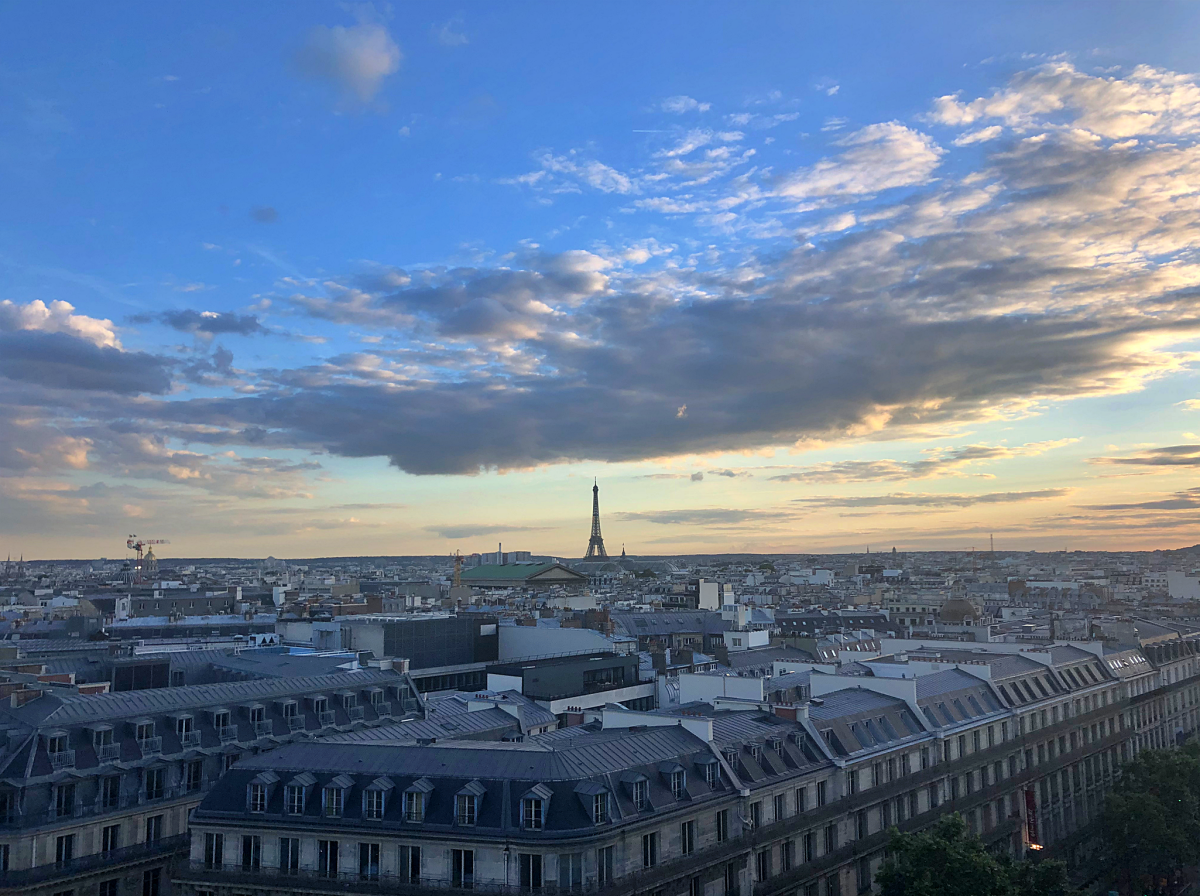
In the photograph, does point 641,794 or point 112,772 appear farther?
point 112,772

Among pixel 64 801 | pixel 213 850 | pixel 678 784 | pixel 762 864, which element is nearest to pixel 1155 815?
pixel 762 864

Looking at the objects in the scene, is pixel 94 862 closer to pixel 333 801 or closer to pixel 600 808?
pixel 333 801

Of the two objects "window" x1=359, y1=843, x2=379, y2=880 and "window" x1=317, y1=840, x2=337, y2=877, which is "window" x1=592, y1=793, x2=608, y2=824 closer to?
"window" x1=359, y1=843, x2=379, y2=880

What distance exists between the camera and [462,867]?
3831cm

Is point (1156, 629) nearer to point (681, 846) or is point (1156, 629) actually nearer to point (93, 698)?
point (681, 846)

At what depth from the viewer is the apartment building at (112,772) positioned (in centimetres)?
4384

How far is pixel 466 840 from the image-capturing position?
125ft

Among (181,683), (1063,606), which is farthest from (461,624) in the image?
(1063,606)

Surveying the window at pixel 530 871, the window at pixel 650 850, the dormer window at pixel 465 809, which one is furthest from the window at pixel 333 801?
the window at pixel 650 850

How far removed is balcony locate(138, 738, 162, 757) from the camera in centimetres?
4959

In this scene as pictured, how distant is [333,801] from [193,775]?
1385 centimetres

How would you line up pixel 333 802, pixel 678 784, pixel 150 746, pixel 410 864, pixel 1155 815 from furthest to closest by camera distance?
pixel 1155 815 → pixel 150 746 → pixel 678 784 → pixel 333 802 → pixel 410 864

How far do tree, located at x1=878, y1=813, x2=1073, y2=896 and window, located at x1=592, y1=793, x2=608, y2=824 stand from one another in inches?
516

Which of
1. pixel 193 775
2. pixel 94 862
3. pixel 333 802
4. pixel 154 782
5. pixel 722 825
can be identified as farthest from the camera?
pixel 193 775
